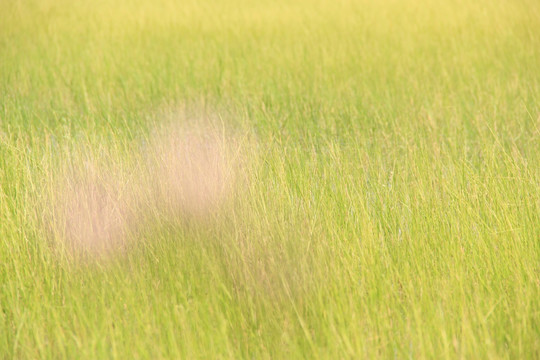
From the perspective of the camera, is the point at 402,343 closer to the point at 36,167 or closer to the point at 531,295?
the point at 531,295

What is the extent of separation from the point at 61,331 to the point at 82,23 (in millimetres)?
7695

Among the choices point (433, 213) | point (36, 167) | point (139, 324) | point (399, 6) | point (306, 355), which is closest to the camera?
point (306, 355)

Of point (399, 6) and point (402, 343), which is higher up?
point (399, 6)

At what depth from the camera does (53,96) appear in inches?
296

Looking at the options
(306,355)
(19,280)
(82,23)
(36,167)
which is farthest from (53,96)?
(306,355)

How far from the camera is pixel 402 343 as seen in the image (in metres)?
2.95

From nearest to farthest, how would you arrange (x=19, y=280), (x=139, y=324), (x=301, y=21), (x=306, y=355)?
(x=306, y=355)
(x=139, y=324)
(x=19, y=280)
(x=301, y=21)

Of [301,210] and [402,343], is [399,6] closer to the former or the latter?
[301,210]

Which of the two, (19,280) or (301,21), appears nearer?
(19,280)

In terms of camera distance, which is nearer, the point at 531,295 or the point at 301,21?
the point at 531,295

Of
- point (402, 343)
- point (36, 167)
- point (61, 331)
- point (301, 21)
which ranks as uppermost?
point (301, 21)

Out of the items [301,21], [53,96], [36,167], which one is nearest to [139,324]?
[36,167]

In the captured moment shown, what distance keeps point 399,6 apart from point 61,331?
342 inches

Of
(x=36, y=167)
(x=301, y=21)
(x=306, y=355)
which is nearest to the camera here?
(x=306, y=355)
